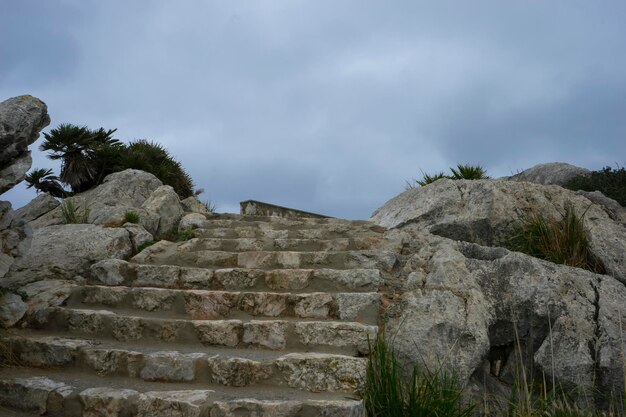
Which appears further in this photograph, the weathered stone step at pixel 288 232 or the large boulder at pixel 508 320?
the weathered stone step at pixel 288 232

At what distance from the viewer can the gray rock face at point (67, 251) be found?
5.36 m

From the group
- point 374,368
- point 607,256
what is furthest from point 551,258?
point 374,368

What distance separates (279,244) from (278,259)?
1.88 feet

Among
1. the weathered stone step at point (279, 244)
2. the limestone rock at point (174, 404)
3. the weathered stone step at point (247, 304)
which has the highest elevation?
the weathered stone step at point (279, 244)

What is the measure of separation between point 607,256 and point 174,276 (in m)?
4.24

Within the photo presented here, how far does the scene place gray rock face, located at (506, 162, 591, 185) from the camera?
35.2 ft

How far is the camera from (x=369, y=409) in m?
3.55

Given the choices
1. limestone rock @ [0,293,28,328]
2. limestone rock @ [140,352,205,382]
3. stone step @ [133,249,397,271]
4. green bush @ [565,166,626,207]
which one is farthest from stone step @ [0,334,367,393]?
green bush @ [565,166,626,207]

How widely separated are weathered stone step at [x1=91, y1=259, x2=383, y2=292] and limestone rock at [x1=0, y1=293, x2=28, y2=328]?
0.86 m

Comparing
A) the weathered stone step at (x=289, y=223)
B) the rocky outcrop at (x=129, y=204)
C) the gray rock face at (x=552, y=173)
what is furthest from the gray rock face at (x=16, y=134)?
the gray rock face at (x=552, y=173)

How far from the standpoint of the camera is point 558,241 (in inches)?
209

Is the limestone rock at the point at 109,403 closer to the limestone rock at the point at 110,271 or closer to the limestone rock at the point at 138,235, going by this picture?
the limestone rock at the point at 110,271

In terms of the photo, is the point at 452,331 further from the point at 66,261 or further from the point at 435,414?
the point at 66,261

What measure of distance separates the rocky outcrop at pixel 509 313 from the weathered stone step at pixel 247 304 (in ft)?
1.09
